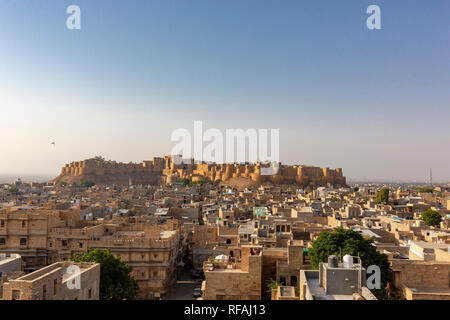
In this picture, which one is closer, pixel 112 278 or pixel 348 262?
pixel 348 262

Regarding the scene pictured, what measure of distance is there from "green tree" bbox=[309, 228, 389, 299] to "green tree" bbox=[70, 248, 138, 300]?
699cm

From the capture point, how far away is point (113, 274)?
48.8ft

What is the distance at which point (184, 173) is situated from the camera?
327 ft

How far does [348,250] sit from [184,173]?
86635 mm

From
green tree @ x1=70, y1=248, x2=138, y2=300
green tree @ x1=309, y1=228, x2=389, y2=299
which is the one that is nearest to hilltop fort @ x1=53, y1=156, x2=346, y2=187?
green tree @ x1=309, y1=228, x2=389, y2=299

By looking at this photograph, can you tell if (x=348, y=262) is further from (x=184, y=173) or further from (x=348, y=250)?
(x=184, y=173)

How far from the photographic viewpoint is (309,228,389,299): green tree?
13.8 meters

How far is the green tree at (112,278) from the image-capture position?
14000mm

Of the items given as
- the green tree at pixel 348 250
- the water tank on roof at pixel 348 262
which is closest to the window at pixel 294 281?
the green tree at pixel 348 250

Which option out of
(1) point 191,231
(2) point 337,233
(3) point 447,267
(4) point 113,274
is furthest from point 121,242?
(3) point 447,267

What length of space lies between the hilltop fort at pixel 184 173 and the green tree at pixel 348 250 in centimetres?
6704

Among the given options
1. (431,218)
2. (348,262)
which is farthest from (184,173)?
(348,262)

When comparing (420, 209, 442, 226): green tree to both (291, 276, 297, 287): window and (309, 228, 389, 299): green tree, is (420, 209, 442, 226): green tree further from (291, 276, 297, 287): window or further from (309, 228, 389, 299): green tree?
(291, 276, 297, 287): window

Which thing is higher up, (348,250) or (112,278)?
(348,250)
